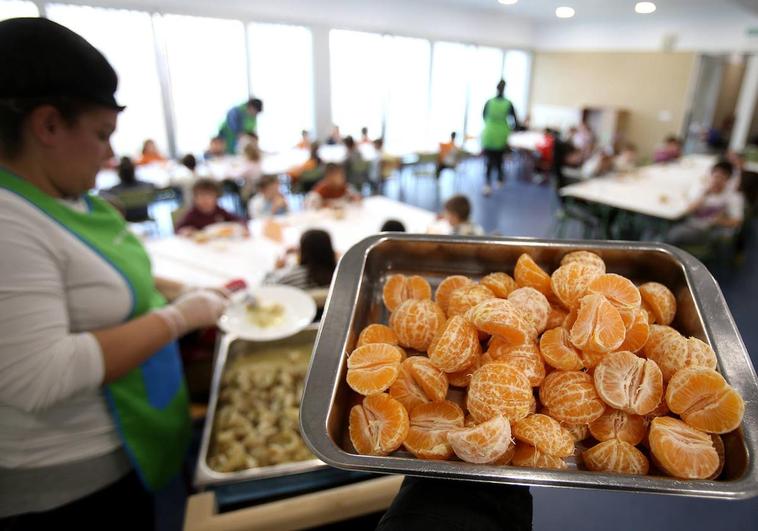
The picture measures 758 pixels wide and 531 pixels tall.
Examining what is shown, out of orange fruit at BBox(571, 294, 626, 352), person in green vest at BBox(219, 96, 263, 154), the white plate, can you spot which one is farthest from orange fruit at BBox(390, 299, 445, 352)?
person in green vest at BBox(219, 96, 263, 154)

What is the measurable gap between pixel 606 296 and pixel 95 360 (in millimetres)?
994

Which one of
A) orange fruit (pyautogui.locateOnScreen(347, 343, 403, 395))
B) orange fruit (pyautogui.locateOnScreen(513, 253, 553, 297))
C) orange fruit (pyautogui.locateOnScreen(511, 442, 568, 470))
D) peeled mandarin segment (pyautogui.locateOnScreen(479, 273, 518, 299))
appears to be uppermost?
orange fruit (pyautogui.locateOnScreen(513, 253, 553, 297))

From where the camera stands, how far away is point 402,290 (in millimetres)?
818

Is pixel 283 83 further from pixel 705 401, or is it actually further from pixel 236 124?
pixel 705 401

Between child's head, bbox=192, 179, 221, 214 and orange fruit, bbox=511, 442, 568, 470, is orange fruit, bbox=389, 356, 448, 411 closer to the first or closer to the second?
orange fruit, bbox=511, 442, 568, 470

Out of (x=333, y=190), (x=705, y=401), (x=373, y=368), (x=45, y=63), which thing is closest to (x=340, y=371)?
(x=373, y=368)

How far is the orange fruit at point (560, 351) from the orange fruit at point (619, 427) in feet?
0.24

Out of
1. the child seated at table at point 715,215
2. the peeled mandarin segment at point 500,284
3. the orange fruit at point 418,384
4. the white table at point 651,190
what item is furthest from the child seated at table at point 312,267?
the child seated at table at point 715,215

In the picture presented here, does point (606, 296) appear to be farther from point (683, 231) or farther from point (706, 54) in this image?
point (706, 54)

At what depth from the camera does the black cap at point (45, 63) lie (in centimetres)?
81

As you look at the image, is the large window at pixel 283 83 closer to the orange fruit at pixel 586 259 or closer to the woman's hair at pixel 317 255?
Answer: the woman's hair at pixel 317 255

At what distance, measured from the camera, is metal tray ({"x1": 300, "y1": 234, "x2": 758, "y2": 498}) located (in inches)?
19.4

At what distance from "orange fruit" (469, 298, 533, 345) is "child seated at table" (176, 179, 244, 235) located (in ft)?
11.6

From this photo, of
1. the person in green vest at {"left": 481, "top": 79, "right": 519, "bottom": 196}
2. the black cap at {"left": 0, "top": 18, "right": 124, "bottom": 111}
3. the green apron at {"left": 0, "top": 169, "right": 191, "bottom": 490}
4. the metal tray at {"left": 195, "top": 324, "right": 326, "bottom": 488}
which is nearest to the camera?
the black cap at {"left": 0, "top": 18, "right": 124, "bottom": 111}
